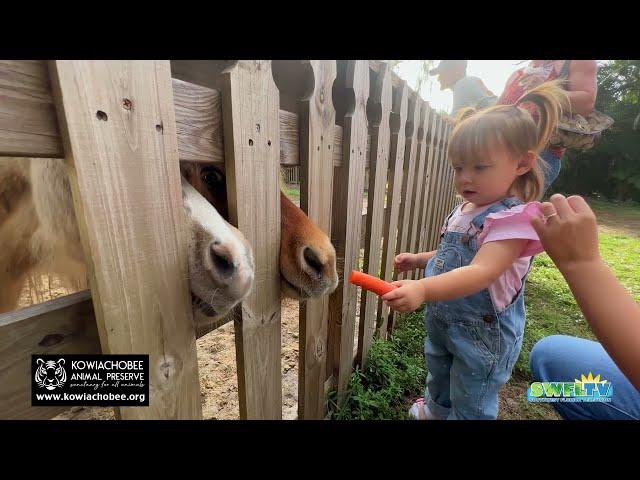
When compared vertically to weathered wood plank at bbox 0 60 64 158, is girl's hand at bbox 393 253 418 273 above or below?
below

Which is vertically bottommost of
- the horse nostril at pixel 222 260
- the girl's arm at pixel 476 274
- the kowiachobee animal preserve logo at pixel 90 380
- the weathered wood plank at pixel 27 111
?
the kowiachobee animal preserve logo at pixel 90 380

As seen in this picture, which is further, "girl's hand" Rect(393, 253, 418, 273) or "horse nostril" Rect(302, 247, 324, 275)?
"girl's hand" Rect(393, 253, 418, 273)

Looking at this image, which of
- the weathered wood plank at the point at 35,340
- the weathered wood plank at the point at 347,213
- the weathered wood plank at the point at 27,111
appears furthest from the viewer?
the weathered wood plank at the point at 347,213

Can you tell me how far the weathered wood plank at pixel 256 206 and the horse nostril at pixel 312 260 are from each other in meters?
0.11

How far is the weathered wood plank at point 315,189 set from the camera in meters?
1.24

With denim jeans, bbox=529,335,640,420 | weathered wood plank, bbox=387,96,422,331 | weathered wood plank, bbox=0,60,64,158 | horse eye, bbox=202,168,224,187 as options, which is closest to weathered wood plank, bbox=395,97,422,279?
weathered wood plank, bbox=387,96,422,331

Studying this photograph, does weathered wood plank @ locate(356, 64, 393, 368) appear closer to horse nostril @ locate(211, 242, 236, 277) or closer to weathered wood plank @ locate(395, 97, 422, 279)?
weathered wood plank @ locate(395, 97, 422, 279)

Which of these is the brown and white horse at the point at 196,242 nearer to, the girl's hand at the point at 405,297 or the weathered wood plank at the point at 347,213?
the girl's hand at the point at 405,297

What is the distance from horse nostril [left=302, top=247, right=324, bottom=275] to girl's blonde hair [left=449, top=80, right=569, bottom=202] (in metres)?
0.80

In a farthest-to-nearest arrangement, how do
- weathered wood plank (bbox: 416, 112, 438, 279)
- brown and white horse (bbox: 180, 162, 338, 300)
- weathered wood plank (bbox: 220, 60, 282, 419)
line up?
weathered wood plank (bbox: 416, 112, 438, 279) < brown and white horse (bbox: 180, 162, 338, 300) < weathered wood plank (bbox: 220, 60, 282, 419)

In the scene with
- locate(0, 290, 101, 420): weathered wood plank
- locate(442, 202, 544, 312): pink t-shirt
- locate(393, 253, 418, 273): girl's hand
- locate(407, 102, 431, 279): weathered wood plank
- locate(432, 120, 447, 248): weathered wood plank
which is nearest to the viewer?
locate(0, 290, 101, 420): weathered wood plank

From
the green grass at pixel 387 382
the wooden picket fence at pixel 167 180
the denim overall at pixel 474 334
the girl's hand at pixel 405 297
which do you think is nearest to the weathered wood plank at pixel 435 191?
the green grass at pixel 387 382

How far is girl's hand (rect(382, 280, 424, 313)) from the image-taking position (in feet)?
3.48
